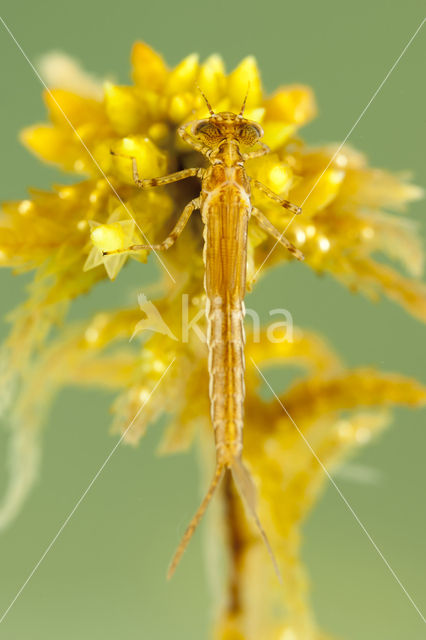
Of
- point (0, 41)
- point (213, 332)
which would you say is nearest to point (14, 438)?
point (213, 332)

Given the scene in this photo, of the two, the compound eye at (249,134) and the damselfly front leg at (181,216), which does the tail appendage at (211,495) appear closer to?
the damselfly front leg at (181,216)

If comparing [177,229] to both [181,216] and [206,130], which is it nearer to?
[181,216]

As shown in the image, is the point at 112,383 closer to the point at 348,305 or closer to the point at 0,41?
the point at 348,305

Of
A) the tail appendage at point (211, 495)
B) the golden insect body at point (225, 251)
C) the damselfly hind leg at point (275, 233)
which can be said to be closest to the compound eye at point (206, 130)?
the golden insect body at point (225, 251)

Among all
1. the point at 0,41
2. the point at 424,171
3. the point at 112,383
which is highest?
the point at 0,41

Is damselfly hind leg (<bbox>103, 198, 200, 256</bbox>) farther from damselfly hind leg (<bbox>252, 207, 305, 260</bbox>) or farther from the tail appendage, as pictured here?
the tail appendage

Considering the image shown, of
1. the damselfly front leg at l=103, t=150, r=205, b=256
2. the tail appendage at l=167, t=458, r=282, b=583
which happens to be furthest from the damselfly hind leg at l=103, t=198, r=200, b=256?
the tail appendage at l=167, t=458, r=282, b=583
